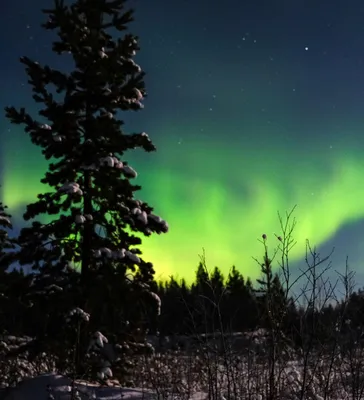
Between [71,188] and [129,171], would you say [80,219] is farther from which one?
[129,171]

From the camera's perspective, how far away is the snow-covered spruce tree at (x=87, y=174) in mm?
12203

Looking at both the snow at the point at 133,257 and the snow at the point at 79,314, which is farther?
the snow at the point at 133,257

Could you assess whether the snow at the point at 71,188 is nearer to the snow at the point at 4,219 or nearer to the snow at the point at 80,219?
the snow at the point at 80,219

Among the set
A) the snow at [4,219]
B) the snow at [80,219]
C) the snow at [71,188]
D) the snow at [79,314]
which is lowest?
the snow at [79,314]

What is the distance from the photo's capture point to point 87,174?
13.0 metres

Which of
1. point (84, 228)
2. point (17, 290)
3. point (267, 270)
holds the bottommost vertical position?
point (267, 270)

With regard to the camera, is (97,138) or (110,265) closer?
(110,265)

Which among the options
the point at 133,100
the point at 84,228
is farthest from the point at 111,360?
the point at 133,100

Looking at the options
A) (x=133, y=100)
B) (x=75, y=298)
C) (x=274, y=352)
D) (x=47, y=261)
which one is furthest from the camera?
(x=133, y=100)

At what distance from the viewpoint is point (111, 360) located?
477 inches

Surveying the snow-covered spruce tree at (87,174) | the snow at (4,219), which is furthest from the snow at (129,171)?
the snow at (4,219)

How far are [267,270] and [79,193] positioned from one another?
23.3 feet

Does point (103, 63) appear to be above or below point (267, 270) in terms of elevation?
above

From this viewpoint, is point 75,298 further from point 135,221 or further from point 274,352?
point 274,352
